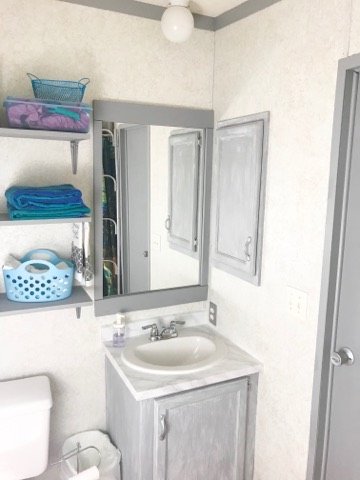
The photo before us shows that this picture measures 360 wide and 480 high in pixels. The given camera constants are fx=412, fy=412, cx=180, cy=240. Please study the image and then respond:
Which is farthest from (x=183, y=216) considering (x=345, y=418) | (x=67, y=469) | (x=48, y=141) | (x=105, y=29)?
(x=67, y=469)

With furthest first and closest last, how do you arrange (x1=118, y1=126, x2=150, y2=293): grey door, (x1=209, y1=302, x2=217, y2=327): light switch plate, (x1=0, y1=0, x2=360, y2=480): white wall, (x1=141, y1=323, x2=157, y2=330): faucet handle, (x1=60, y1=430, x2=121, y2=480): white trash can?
1. (x1=209, y1=302, x2=217, y2=327): light switch plate
2. (x1=141, y1=323, x2=157, y2=330): faucet handle
3. (x1=118, y1=126, x2=150, y2=293): grey door
4. (x1=60, y1=430, x2=121, y2=480): white trash can
5. (x1=0, y1=0, x2=360, y2=480): white wall

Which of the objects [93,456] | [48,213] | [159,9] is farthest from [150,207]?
[93,456]

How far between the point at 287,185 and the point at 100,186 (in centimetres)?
84

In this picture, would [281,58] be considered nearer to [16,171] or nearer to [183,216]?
[183,216]

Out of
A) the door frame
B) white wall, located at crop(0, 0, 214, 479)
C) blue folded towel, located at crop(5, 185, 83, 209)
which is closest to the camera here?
the door frame

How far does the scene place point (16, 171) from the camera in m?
1.79

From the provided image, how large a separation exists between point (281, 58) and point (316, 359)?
1186 millimetres

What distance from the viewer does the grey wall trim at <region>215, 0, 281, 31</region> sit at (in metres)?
1.74

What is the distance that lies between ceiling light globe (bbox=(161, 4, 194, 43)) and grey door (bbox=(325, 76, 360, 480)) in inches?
32.6

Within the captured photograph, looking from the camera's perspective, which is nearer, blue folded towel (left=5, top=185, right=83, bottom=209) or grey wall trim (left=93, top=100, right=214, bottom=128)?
blue folded towel (left=5, top=185, right=83, bottom=209)

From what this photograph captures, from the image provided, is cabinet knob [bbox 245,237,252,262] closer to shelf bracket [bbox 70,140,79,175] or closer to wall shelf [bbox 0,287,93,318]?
wall shelf [bbox 0,287,93,318]

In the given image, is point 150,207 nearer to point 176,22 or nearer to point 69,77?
point 69,77

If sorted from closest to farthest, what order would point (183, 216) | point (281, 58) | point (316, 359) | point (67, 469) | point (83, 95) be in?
point (316, 359) → point (281, 58) → point (83, 95) → point (67, 469) → point (183, 216)

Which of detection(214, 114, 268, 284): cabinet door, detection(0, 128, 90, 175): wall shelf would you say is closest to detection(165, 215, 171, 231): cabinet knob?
detection(214, 114, 268, 284): cabinet door
